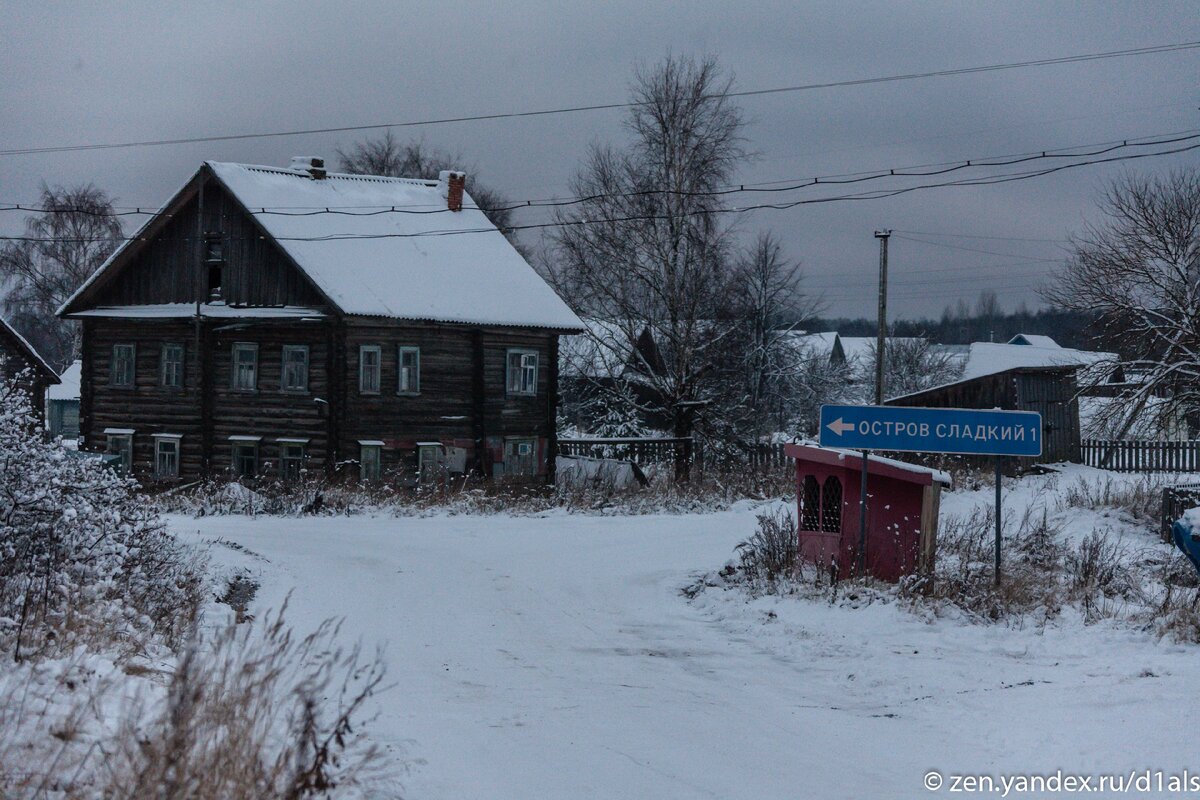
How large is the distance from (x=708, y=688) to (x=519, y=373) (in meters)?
24.9

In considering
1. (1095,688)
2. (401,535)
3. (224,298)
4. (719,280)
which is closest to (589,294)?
(719,280)

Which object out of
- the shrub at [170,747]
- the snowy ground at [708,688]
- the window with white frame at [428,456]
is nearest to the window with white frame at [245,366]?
the window with white frame at [428,456]

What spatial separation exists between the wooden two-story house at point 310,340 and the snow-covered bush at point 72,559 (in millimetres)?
17528

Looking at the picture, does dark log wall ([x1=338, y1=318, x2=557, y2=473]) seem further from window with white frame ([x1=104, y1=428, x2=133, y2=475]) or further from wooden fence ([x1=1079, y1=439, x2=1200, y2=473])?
wooden fence ([x1=1079, y1=439, x2=1200, y2=473])

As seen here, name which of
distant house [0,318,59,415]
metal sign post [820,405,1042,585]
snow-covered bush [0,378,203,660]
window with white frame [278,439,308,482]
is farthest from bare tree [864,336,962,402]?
snow-covered bush [0,378,203,660]

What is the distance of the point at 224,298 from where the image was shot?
30.7m

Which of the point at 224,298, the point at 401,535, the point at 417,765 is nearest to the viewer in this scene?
the point at 417,765

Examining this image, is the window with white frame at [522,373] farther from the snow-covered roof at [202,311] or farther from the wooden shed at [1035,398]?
the wooden shed at [1035,398]

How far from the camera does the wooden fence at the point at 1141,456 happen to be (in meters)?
36.3

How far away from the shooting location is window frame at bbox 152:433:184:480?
31.3 metres

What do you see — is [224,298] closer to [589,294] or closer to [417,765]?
[589,294]

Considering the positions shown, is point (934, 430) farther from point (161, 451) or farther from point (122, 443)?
point (122, 443)

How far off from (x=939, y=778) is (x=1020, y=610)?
4.59m

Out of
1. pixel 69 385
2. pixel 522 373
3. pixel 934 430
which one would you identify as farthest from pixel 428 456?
pixel 69 385
